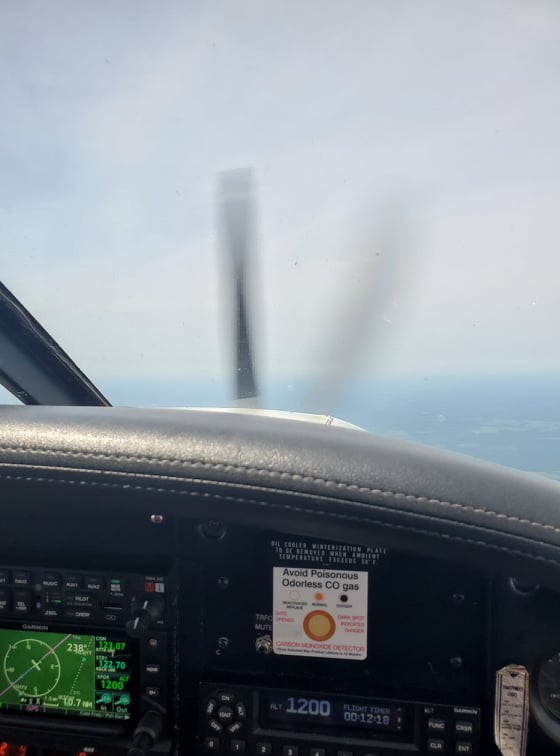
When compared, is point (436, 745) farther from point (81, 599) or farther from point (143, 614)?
point (81, 599)

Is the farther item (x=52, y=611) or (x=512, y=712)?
(x=52, y=611)

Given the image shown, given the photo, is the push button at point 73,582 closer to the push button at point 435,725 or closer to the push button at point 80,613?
the push button at point 80,613

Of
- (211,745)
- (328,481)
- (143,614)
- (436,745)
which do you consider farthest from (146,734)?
(328,481)

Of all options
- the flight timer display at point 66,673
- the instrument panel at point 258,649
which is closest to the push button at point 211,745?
the instrument panel at point 258,649

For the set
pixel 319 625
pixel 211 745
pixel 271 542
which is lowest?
pixel 211 745

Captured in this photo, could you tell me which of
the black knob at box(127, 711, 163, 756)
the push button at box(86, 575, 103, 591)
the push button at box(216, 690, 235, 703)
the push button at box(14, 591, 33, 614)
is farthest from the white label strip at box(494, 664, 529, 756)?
the push button at box(14, 591, 33, 614)

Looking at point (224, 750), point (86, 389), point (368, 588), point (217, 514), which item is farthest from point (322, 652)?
point (86, 389)

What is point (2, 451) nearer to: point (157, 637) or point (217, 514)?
point (217, 514)

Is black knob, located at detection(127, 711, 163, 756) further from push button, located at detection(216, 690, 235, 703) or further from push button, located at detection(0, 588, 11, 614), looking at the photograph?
push button, located at detection(0, 588, 11, 614)
